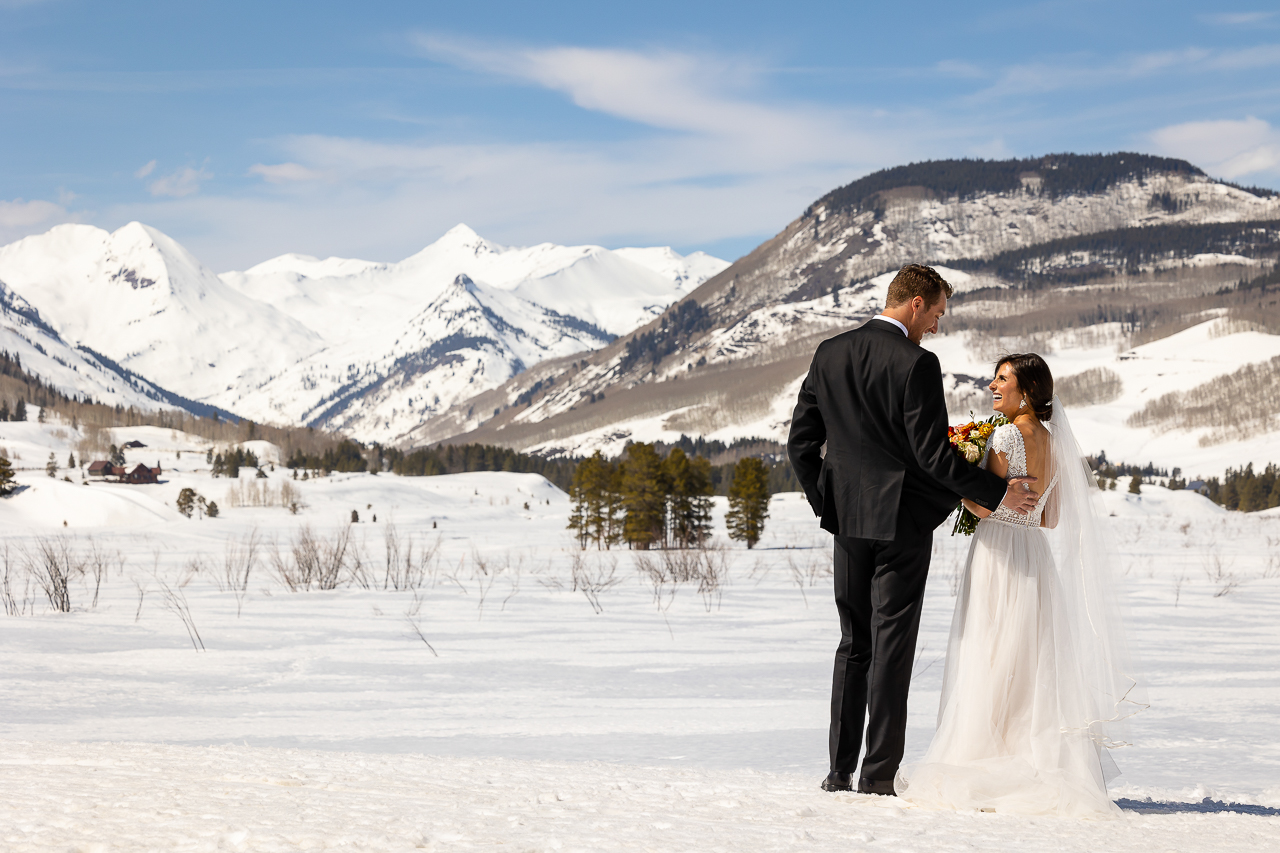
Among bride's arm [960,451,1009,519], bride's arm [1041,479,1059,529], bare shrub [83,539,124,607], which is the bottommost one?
bare shrub [83,539,124,607]

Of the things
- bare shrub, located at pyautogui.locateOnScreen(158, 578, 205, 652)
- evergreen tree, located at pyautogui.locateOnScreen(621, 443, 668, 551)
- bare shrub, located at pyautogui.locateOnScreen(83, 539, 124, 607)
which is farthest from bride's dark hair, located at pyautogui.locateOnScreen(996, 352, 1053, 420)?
evergreen tree, located at pyautogui.locateOnScreen(621, 443, 668, 551)

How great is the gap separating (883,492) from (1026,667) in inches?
40.5

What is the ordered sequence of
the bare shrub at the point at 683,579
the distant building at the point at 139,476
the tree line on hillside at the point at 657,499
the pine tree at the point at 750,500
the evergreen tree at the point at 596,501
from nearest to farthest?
the bare shrub at the point at 683,579, the tree line on hillside at the point at 657,499, the pine tree at the point at 750,500, the evergreen tree at the point at 596,501, the distant building at the point at 139,476

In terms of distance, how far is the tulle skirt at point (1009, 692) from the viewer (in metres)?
4.21

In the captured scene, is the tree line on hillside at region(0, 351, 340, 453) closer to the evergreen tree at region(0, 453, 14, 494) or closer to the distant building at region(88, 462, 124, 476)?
the distant building at region(88, 462, 124, 476)

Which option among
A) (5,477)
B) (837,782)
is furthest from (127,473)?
(837,782)

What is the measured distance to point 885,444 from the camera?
438cm

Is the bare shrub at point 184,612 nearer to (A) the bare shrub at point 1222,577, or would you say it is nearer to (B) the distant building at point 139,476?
(A) the bare shrub at point 1222,577

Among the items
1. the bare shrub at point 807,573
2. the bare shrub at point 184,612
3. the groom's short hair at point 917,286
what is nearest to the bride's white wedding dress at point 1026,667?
the groom's short hair at point 917,286

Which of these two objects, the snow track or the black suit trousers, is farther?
the black suit trousers

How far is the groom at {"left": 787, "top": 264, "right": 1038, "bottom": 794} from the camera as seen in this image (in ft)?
13.9

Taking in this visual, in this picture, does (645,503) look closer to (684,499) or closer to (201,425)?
(684,499)

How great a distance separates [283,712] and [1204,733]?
633 cm

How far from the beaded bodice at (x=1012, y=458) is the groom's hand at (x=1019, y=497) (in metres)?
0.03
